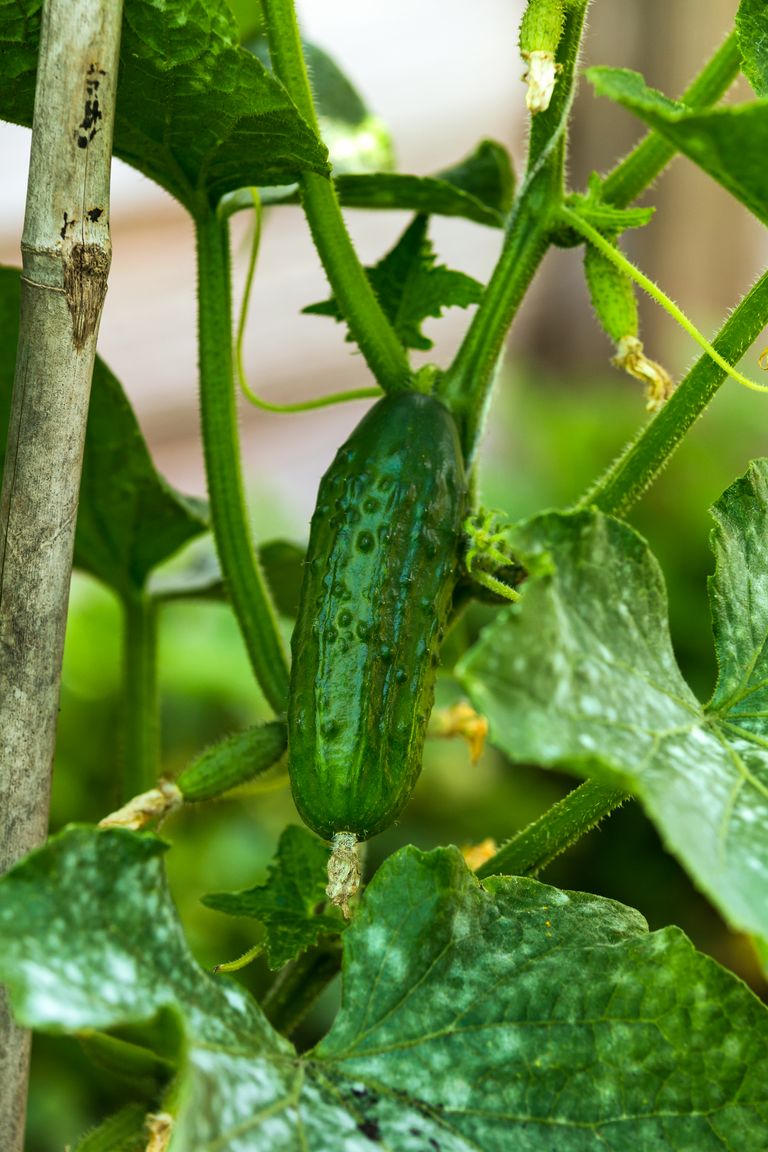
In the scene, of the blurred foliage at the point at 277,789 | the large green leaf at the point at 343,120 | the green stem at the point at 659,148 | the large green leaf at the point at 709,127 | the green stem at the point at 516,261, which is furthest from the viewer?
the blurred foliage at the point at 277,789

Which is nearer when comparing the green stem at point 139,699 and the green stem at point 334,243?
the green stem at point 334,243

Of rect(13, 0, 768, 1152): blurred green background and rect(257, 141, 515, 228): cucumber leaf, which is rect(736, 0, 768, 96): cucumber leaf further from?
rect(13, 0, 768, 1152): blurred green background

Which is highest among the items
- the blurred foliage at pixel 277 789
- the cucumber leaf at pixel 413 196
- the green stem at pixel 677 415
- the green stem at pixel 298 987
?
the cucumber leaf at pixel 413 196

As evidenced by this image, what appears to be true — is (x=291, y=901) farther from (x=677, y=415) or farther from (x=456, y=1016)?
(x=677, y=415)

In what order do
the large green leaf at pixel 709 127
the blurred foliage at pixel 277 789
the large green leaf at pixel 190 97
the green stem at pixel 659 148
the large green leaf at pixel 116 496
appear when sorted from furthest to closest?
→ the blurred foliage at pixel 277 789 < the large green leaf at pixel 116 496 < the green stem at pixel 659 148 < the large green leaf at pixel 190 97 < the large green leaf at pixel 709 127

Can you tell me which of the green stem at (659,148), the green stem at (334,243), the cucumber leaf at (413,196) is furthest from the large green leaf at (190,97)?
the green stem at (659,148)

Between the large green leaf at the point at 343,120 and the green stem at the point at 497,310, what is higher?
the large green leaf at the point at 343,120

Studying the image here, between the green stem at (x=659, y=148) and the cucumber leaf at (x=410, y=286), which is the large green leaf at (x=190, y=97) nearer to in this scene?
the cucumber leaf at (x=410, y=286)
